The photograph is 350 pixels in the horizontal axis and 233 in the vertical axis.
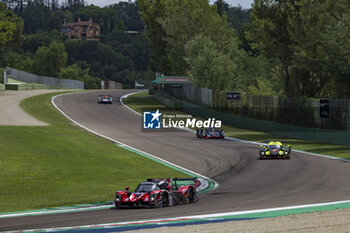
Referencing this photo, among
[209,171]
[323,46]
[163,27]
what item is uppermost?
[163,27]

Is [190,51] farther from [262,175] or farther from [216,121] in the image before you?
[262,175]

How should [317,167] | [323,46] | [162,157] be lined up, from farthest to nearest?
[323,46] → [162,157] → [317,167]

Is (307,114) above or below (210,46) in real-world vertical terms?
below

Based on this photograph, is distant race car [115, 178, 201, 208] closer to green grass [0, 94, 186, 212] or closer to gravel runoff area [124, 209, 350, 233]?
green grass [0, 94, 186, 212]

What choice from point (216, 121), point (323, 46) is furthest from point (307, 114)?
point (216, 121)

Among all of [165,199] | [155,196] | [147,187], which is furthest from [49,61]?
[155,196]

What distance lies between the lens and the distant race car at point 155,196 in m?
18.3

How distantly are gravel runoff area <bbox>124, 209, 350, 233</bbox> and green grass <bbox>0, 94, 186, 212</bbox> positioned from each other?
7967 mm

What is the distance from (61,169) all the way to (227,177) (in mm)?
8812

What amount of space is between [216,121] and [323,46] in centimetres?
1513

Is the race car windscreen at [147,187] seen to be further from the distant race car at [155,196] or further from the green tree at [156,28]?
the green tree at [156,28]

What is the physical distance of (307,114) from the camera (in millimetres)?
53688

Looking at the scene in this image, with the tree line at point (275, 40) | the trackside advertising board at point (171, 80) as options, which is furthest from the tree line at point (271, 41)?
the trackside advertising board at point (171, 80)

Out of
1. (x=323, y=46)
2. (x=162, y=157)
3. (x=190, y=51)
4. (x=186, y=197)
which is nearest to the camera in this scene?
(x=186, y=197)
